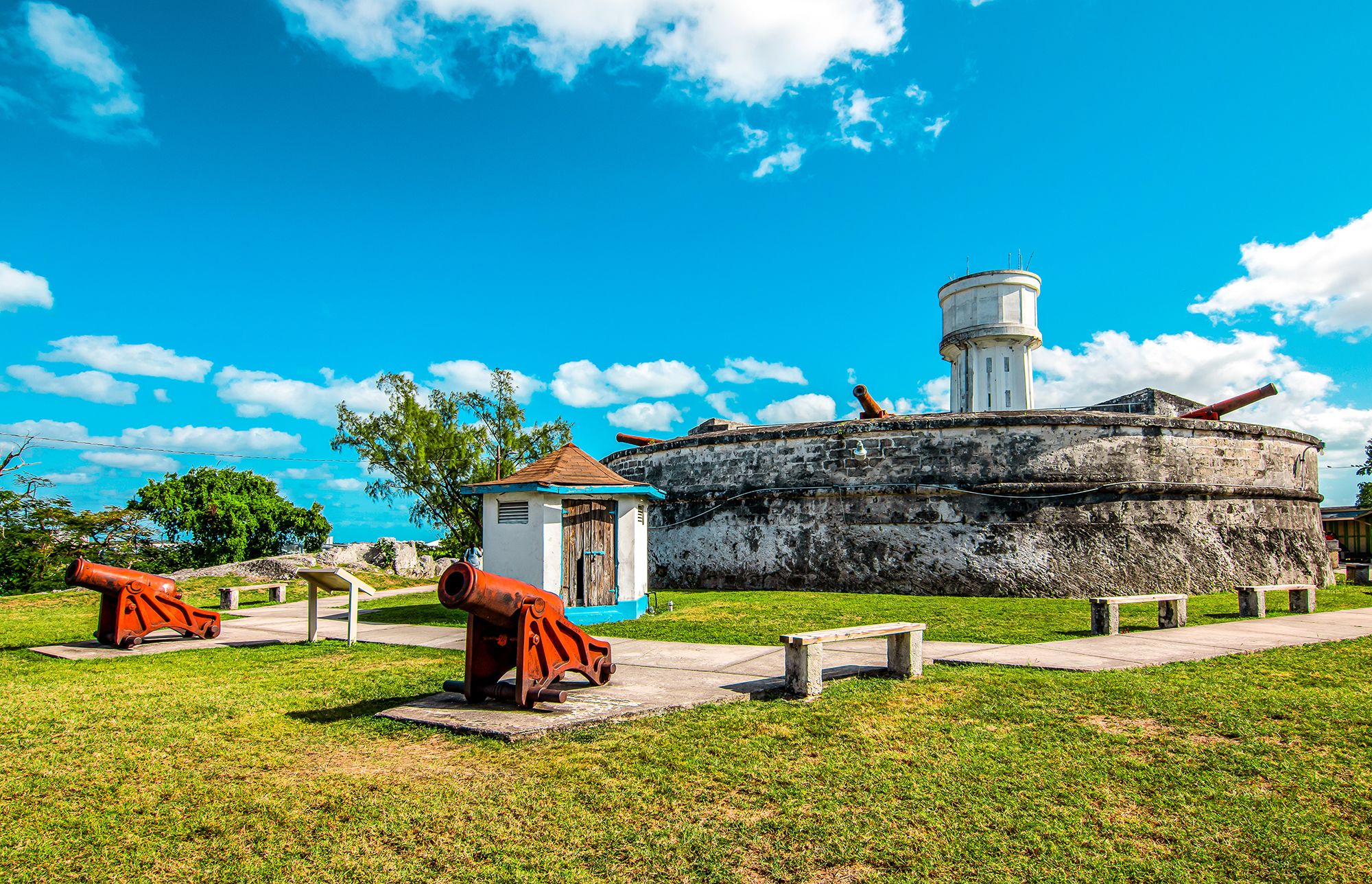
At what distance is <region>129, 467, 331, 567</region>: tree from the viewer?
25.7 meters

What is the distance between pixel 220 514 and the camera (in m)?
26.0

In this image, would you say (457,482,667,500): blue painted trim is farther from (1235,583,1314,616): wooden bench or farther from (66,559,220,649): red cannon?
(1235,583,1314,616): wooden bench

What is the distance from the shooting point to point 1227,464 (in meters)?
14.4

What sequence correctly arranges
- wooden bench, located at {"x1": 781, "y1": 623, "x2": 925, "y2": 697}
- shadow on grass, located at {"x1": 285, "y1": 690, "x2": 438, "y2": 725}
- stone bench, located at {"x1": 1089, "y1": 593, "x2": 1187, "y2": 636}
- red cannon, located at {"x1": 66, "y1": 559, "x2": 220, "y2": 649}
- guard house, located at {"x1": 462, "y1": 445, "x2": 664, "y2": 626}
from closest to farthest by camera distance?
1. shadow on grass, located at {"x1": 285, "y1": 690, "x2": 438, "y2": 725}
2. wooden bench, located at {"x1": 781, "y1": 623, "x2": 925, "y2": 697}
3. red cannon, located at {"x1": 66, "y1": 559, "x2": 220, "y2": 649}
4. stone bench, located at {"x1": 1089, "y1": 593, "x2": 1187, "y2": 636}
5. guard house, located at {"x1": 462, "y1": 445, "x2": 664, "y2": 626}

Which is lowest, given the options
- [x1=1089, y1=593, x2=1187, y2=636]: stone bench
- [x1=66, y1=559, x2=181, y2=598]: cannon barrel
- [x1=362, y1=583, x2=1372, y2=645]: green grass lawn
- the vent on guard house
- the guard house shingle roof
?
[x1=362, y1=583, x2=1372, y2=645]: green grass lawn

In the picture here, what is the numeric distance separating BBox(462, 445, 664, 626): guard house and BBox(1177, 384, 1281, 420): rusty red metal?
40.0ft

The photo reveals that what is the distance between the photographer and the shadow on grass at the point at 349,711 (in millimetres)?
5090

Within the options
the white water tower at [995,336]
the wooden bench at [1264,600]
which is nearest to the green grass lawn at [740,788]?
the wooden bench at [1264,600]

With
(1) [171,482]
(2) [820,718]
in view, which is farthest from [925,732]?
(1) [171,482]

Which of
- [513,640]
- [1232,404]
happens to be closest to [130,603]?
[513,640]

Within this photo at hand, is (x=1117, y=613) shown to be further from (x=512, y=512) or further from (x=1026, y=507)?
(x=512, y=512)

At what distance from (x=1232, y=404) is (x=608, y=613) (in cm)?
1428

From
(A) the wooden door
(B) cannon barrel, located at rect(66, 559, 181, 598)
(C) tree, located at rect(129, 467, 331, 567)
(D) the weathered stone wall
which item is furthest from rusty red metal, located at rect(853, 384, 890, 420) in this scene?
(C) tree, located at rect(129, 467, 331, 567)

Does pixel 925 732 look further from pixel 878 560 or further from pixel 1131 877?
pixel 878 560
